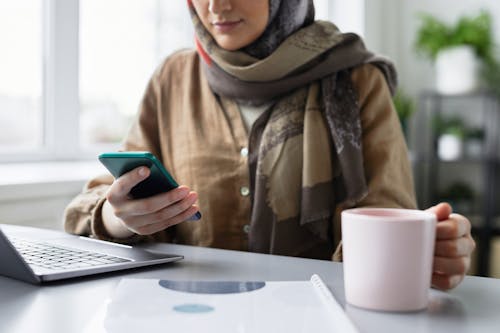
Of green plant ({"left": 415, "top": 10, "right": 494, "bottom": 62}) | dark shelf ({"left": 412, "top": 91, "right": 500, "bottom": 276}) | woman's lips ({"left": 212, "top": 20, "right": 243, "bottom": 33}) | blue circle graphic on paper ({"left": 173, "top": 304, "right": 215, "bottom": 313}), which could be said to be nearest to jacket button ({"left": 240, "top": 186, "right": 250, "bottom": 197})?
woman's lips ({"left": 212, "top": 20, "right": 243, "bottom": 33})

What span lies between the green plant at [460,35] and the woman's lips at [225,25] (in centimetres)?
249

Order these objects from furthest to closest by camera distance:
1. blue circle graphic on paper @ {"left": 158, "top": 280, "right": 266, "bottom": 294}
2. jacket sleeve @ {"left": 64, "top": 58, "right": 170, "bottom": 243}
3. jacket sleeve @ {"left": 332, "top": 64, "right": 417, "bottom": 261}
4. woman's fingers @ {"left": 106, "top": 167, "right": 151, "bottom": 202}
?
jacket sleeve @ {"left": 332, "top": 64, "right": 417, "bottom": 261} < jacket sleeve @ {"left": 64, "top": 58, "right": 170, "bottom": 243} < woman's fingers @ {"left": 106, "top": 167, "right": 151, "bottom": 202} < blue circle graphic on paper @ {"left": 158, "top": 280, "right": 266, "bottom": 294}

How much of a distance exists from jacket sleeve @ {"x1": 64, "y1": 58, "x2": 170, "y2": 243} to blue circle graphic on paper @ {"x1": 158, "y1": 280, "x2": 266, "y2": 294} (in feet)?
1.26

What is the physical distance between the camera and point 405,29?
3910 mm

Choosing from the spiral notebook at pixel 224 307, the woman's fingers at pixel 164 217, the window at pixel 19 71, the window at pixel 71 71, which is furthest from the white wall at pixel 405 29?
the spiral notebook at pixel 224 307

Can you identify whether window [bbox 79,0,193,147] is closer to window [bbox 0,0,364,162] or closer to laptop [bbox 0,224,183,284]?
window [bbox 0,0,364,162]

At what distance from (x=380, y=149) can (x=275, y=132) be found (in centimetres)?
21

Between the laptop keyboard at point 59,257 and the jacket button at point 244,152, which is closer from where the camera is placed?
the laptop keyboard at point 59,257

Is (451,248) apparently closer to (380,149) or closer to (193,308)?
(193,308)

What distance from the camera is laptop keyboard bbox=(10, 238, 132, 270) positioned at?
813 mm

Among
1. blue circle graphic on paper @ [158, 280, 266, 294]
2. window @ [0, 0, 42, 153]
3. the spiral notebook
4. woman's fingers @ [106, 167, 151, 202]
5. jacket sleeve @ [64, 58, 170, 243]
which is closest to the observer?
the spiral notebook

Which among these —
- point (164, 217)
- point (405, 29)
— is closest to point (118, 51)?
point (164, 217)

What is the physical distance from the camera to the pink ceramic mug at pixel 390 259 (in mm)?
619

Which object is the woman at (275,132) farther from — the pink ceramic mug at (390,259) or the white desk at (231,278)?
the pink ceramic mug at (390,259)
